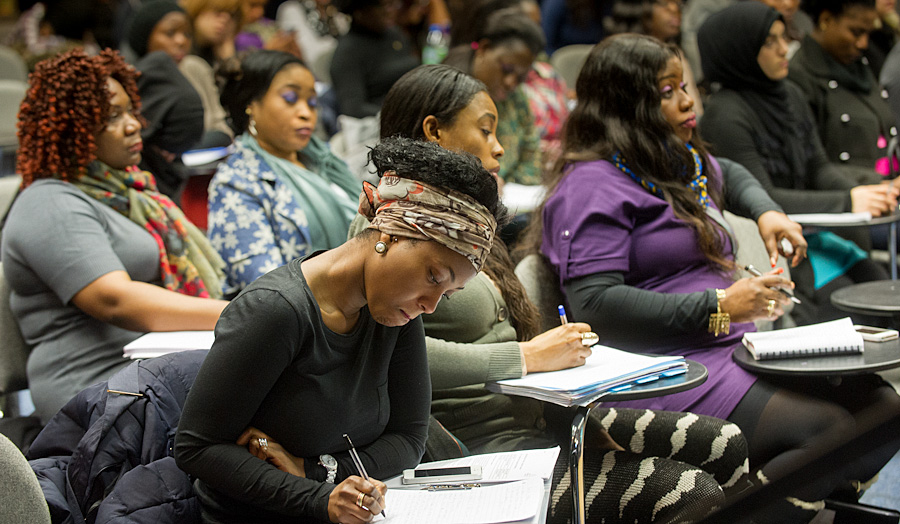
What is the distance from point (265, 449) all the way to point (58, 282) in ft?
3.27

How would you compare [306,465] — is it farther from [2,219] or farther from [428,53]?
[428,53]

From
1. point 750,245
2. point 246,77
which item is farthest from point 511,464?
point 246,77

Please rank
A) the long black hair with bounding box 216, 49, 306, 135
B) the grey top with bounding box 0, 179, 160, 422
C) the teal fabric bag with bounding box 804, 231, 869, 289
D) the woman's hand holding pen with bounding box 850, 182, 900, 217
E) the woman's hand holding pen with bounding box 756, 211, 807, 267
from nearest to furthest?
the grey top with bounding box 0, 179, 160, 422, the woman's hand holding pen with bounding box 756, 211, 807, 267, the long black hair with bounding box 216, 49, 306, 135, the woman's hand holding pen with bounding box 850, 182, 900, 217, the teal fabric bag with bounding box 804, 231, 869, 289

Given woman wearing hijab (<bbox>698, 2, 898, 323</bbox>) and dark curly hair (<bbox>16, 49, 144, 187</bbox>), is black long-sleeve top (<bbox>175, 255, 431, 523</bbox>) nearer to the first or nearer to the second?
dark curly hair (<bbox>16, 49, 144, 187</bbox>)

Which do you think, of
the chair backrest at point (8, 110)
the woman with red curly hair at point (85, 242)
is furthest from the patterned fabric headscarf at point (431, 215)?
the chair backrest at point (8, 110)

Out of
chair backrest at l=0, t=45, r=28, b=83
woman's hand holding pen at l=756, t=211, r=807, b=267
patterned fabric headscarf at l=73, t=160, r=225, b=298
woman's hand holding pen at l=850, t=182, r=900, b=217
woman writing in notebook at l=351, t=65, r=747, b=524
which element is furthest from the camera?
chair backrest at l=0, t=45, r=28, b=83

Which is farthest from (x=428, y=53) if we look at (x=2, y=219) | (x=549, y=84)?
(x=2, y=219)

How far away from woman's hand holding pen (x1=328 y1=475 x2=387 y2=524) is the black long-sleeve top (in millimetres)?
23

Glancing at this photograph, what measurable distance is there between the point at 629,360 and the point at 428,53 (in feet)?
13.2

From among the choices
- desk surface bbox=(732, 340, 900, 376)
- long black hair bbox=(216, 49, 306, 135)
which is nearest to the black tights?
desk surface bbox=(732, 340, 900, 376)

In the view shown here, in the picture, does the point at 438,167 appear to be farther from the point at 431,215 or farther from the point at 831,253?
the point at 831,253

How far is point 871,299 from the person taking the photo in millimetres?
2623

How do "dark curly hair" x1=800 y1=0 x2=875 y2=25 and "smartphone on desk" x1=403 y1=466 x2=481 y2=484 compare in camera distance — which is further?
"dark curly hair" x1=800 y1=0 x2=875 y2=25

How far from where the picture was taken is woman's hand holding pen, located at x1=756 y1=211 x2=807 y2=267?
2650 mm
